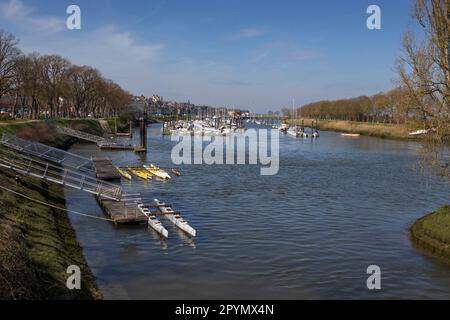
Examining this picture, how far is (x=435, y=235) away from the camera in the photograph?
1078 inches

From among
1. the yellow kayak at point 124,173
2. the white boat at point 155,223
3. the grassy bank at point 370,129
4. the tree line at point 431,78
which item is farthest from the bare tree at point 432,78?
the grassy bank at point 370,129

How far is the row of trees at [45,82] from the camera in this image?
84750 mm

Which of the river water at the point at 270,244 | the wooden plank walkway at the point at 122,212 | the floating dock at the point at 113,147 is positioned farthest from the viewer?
the floating dock at the point at 113,147

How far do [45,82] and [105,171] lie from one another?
65438 mm

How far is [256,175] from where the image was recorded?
184 ft

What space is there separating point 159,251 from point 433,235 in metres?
15.8

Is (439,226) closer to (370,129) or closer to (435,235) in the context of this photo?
(435,235)

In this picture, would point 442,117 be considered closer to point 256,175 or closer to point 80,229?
point 80,229

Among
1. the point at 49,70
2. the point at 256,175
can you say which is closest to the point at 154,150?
the point at 256,175

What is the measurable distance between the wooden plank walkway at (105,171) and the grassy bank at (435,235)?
100 feet

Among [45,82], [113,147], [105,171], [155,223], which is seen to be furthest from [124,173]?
[45,82]

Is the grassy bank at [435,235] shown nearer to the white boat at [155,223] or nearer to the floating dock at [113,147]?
the white boat at [155,223]

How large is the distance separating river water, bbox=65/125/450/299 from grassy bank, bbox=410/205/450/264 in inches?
29.2

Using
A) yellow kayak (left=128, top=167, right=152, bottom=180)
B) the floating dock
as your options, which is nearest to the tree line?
yellow kayak (left=128, top=167, right=152, bottom=180)
